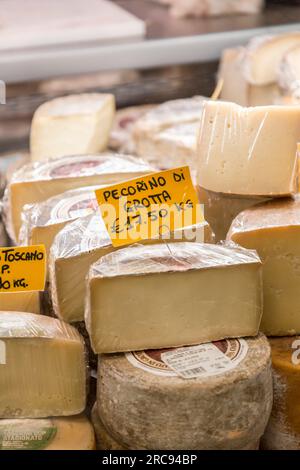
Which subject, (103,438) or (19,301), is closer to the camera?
(103,438)

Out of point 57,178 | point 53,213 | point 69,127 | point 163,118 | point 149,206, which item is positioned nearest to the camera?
point 149,206

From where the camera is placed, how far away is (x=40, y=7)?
225 centimetres

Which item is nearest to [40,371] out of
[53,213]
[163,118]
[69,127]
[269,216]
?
[53,213]

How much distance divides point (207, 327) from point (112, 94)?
122 cm

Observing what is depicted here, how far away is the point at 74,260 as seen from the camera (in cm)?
120

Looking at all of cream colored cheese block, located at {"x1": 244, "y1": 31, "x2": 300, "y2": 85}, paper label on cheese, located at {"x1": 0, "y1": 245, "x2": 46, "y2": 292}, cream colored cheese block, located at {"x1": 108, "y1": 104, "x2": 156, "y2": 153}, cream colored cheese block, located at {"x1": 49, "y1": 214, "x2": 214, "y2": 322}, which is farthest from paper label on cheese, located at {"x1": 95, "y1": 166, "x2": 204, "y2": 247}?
cream colored cheese block, located at {"x1": 244, "y1": 31, "x2": 300, "y2": 85}

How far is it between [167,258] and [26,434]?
0.35 meters

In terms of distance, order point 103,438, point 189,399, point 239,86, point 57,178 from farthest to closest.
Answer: point 239,86 < point 57,178 < point 103,438 < point 189,399

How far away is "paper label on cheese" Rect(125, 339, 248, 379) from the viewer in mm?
1079

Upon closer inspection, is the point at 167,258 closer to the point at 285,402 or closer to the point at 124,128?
the point at 285,402

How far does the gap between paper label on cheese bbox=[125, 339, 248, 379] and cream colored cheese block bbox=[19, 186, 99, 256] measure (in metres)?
0.33
